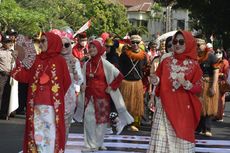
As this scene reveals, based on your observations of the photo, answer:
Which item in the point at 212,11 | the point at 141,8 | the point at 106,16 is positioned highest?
the point at 141,8

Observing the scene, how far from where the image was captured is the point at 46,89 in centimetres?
675

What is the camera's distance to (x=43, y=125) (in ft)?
22.1

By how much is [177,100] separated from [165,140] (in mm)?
487

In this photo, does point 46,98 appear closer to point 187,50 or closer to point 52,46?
point 52,46

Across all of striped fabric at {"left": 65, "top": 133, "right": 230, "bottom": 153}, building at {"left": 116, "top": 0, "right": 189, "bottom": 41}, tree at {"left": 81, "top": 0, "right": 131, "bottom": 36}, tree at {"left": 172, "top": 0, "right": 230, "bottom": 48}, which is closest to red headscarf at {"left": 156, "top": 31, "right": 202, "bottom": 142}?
striped fabric at {"left": 65, "top": 133, "right": 230, "bottom": 153}

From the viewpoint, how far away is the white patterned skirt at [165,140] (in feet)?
23.1

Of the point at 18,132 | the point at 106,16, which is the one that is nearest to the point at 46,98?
the point at 18,132

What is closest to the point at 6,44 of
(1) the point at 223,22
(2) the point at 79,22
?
(1) the point at 223,22

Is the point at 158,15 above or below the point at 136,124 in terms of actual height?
above

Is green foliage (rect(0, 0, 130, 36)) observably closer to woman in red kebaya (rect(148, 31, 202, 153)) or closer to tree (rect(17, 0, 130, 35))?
tree (rect(17, 0, 130, 35))

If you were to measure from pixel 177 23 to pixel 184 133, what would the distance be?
74.7 meters

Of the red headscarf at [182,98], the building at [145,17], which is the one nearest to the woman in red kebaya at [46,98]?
the red headscarf at [182,98]

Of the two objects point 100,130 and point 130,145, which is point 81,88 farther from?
point 130,145

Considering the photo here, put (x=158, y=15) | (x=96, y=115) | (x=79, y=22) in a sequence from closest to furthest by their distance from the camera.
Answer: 1. (x=96, y=115)
2. (x=79, y=22)
3. (x=158, y=15)
